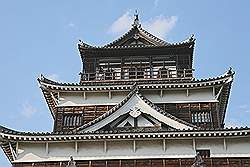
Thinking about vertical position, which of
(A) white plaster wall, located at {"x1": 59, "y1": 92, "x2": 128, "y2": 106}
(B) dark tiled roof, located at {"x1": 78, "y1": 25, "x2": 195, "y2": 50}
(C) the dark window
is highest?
(B) dark tiled roof, located at {"x1": 78, "y1": 25, "x2": 195, "y2": 50}

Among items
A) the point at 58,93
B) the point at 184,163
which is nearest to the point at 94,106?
the point at 58,93

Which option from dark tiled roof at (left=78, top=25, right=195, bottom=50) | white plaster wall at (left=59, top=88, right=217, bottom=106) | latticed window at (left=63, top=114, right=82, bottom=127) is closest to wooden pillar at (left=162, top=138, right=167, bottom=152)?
white plaster wall at (left=59, top=88, right=217, bottom=106)

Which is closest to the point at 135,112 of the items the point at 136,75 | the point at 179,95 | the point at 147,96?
the point at 147,96

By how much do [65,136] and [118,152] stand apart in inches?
112

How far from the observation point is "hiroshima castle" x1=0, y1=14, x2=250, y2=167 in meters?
21.9

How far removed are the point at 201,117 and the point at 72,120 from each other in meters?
7.71

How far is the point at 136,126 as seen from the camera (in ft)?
78.2

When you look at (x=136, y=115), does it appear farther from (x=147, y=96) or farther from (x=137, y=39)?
(x=137, y=39)

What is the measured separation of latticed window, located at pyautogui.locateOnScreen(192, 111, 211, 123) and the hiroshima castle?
1 centimetres

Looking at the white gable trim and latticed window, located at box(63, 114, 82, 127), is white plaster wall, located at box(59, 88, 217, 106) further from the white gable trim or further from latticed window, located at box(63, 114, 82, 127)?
the white gable trim

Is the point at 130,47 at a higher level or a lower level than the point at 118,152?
higher

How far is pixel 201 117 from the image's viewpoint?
25.5m

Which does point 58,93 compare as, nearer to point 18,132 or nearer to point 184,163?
point 18,132

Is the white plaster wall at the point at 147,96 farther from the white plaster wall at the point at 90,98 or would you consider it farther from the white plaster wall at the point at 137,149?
the white plaster wall at the point at 137,149
